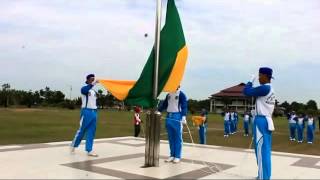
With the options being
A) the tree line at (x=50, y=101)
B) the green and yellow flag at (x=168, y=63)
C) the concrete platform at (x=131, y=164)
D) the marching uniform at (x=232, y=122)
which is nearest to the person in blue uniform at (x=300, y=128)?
the marching uniform at (x=232, y=122)

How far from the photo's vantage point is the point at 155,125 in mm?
9484

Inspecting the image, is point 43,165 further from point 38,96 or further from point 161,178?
point 38,96

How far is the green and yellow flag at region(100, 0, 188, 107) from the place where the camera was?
31.8 ft

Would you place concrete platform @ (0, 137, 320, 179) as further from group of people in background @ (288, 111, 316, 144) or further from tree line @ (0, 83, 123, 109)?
tree line @ (0, 83, 123, 109)

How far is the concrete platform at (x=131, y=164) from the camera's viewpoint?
866 cm

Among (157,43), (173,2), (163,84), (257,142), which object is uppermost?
(173,2)

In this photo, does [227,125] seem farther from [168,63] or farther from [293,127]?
[168,63]

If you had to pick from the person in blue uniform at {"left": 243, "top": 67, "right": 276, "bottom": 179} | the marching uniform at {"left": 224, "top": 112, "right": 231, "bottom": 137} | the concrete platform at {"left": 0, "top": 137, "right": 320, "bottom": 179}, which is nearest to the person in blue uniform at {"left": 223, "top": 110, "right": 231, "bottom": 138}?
the marching uniform at {"left": 224, "top": 112, "right": 231, "bottom": 137}

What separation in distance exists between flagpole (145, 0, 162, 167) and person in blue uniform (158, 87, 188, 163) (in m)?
0.88

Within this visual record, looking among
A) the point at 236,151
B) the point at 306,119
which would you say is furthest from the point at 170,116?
the point at 306,119

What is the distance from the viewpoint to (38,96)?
10181 centimetres

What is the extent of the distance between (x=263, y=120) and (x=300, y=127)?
16.7m

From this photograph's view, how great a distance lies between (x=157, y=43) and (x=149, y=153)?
7.46ft

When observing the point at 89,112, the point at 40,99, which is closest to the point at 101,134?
the point at 89,112
